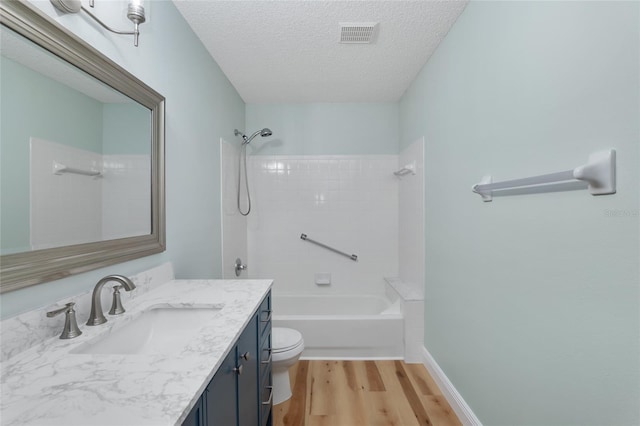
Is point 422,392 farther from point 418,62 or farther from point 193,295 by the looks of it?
point 418,62

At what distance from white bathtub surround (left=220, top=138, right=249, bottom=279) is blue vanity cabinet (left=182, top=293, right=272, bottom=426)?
3.40ft

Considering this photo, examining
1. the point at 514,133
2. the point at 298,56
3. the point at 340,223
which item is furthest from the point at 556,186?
the point at 340,223

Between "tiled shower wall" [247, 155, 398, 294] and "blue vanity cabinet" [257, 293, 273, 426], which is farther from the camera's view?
"tiled shower wall" [247, 155, 398, 294]

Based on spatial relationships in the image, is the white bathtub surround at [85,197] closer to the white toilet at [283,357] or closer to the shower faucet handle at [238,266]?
the white toilet at [283,357]

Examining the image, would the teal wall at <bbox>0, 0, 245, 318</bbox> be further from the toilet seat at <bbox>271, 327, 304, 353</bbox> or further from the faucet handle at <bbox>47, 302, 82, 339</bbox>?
the toilet seat at <bbox>271, 327, 304, 353</bbox>

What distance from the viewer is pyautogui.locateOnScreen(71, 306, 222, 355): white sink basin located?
0.99 meters

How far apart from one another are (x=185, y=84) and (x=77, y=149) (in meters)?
0.93

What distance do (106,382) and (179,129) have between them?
1.34 meters

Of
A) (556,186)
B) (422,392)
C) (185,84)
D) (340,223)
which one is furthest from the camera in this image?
(340,223)

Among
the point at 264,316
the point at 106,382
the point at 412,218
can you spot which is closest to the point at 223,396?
the point at 106,382

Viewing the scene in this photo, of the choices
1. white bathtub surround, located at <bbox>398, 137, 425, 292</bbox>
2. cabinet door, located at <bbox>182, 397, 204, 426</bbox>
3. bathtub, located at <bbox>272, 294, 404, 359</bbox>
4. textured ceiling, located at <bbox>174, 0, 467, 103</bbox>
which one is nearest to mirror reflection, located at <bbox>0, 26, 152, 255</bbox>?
cabinet door, located at <bbox>182, 397, 204, 426</bbox>

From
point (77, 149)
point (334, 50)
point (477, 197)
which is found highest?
point (334, 50)

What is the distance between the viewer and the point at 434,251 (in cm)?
206

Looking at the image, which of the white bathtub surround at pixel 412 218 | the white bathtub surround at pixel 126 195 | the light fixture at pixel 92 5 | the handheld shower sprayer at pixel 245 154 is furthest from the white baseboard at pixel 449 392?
the light fixture at pixel 92 5
